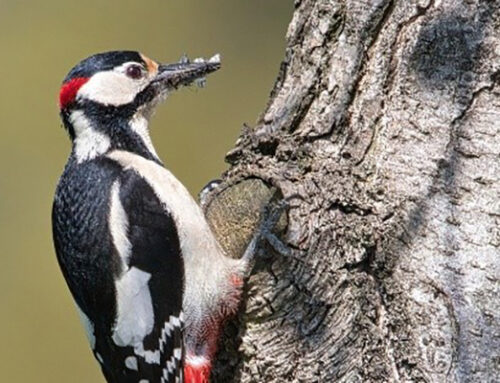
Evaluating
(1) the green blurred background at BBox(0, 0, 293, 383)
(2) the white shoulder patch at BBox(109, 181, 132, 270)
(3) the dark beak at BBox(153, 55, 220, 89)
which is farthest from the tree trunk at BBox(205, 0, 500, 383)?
(1) the green blurred background at BBox(0, 0, 293, 383)

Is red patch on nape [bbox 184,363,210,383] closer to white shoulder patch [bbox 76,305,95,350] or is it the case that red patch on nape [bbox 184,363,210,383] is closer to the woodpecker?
the woodpecker

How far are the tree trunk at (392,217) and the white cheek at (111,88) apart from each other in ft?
2.14

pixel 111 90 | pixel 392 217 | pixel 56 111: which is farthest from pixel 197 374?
pixel 56 111

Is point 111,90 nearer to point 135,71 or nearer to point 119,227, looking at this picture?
point 135,71

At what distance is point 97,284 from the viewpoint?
263 cm

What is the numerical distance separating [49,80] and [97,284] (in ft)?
9.81

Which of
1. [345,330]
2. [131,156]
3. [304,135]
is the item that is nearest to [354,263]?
[345,330]

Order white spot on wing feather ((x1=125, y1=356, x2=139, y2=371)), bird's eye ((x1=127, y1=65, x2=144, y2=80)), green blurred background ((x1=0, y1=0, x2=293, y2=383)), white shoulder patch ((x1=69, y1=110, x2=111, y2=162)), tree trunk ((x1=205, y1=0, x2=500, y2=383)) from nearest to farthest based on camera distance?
tree trunk ((x1=205, y1=0, x2=500, y2=383)) → white spot on wing feather ((x1=125, y1=356, x2=139, y2=371)) → white shoulder patch ((x1=69, y1=110, x2=111, y2=162)) → bird's eye ((x1=127, y1=65, x2=144, y2=80)) → green blurred background ((x1=0, y1=0, x2=293, y2=383))

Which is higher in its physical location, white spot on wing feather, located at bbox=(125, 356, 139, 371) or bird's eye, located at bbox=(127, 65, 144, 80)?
bird's eye, located at bbox=(127, 65, 144, 80)

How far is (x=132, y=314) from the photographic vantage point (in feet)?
8.64

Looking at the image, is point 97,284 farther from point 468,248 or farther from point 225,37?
point 225,37

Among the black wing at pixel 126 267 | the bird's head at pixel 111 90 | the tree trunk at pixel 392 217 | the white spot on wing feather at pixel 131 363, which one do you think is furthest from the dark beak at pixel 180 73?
the white spot on wing feather at pixel 131 363

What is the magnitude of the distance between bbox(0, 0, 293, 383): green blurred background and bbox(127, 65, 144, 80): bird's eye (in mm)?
1910

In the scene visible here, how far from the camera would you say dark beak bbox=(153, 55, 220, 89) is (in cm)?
312
